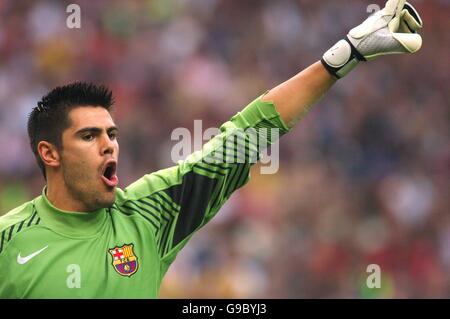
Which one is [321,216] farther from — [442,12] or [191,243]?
[442,12]

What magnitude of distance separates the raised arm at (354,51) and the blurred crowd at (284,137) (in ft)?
17.5

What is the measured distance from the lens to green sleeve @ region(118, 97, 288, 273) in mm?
4223

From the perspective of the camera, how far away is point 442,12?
12.4m

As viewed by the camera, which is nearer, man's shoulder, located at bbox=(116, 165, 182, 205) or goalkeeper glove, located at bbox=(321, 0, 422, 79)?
goalkeeper glove, located at bbox=(321, 0, 422, 79)

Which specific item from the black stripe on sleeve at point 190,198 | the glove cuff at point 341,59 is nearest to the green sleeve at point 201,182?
the black stripe on sleeve at point 190,198

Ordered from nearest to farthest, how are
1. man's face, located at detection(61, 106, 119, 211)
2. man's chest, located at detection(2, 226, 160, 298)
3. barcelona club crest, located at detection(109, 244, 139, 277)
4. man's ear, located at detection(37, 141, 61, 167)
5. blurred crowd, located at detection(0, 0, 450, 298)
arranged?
1. man's chest, located at detection(2, 226, 160, 298)
2. barcelona club crest, located at detection(109, 244, 139, 277)
3. man's face, located at detection(61, 106, 119, 211)
4. man's ear, located at detection(37, 141, 61, 167)
5. blurred crowd, located at detection(0, 0, 450, 298)

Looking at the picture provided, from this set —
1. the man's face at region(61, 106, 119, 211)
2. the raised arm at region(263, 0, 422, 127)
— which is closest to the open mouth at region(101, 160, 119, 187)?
the man's face at region(61, 106, 119, 211)

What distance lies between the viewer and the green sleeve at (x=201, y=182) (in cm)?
422

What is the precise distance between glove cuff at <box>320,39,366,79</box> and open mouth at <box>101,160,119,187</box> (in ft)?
3.28

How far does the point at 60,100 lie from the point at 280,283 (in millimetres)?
5729

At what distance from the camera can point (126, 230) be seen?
418 cm

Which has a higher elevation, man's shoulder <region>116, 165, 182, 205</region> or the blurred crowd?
the blurred crowd

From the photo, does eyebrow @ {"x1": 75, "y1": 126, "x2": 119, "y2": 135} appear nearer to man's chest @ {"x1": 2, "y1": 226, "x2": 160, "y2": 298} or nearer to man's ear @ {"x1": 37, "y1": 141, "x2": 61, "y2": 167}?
man's ear @ {"x1": 37, "y1": 141, "x2": 61, "y2": 167}

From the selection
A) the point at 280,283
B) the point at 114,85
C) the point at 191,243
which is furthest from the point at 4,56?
the point at 280,283
